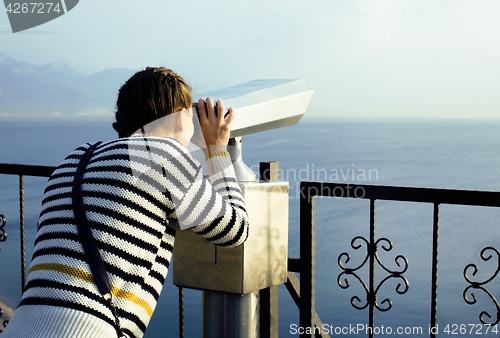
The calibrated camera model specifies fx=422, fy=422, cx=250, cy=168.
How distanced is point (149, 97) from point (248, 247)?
0.51 m

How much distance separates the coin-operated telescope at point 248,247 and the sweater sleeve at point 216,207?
16 centimetres

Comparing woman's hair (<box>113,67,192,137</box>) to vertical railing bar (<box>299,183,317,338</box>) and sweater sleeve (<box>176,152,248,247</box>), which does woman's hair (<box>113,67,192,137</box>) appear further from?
vertical railing bar (<box>299,183,317,338</box>)

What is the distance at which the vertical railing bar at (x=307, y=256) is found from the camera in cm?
145

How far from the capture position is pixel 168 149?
91 centimetres

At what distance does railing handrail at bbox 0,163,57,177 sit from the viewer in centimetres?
182

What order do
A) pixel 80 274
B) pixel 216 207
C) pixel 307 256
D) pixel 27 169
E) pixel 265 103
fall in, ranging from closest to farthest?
pixel 80 274, pixel 216 207, pixel 265 103, pixel 307 256, pixel 27 169

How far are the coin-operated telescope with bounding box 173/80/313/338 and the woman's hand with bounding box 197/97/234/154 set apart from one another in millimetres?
→ 95

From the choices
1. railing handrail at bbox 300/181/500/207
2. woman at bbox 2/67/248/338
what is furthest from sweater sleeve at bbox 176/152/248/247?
railing handrail at bbox 300/181/500/207

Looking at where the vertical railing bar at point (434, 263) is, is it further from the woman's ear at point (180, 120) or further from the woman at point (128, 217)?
the woman's ear at point (180, 120)

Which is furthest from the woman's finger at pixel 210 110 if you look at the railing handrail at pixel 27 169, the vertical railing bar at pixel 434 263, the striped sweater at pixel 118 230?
the railing handrail at pixel 27 169

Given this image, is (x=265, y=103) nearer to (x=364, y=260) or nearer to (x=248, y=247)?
(x=248, y=247)

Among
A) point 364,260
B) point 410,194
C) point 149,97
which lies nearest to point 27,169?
point 149,97

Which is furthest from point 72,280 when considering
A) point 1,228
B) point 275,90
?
point 1,228

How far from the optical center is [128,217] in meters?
0.83
